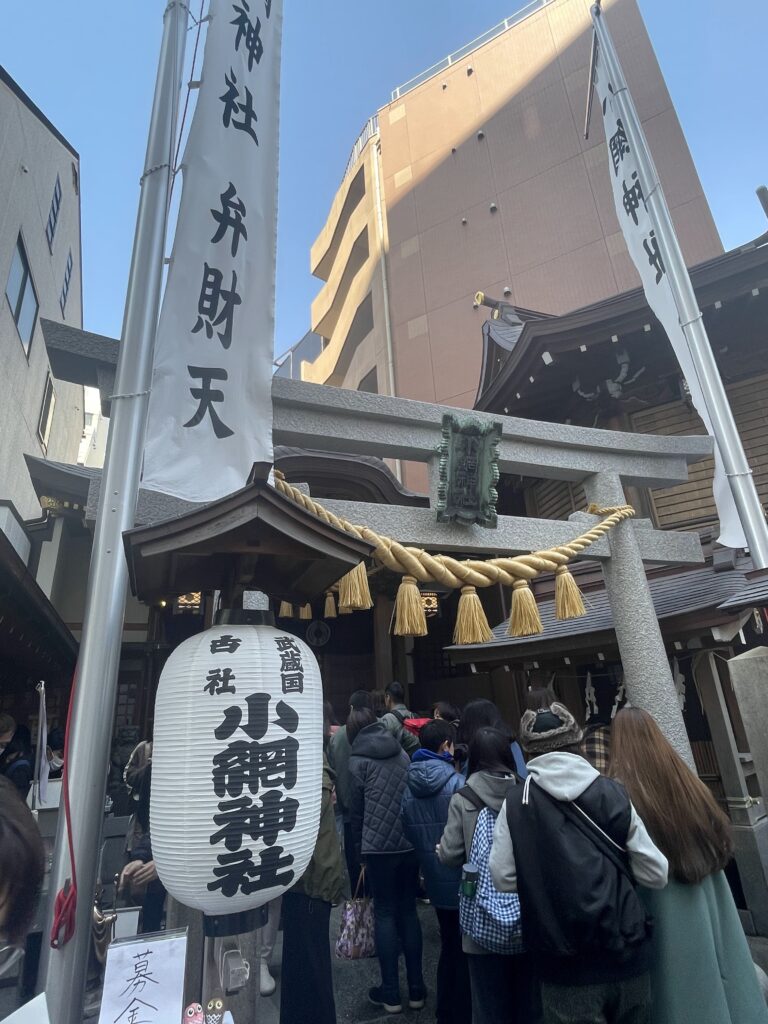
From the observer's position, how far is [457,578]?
4559mm

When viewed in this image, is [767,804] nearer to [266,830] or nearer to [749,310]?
[266,830]

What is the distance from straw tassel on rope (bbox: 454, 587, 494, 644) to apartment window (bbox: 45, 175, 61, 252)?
13892 mm

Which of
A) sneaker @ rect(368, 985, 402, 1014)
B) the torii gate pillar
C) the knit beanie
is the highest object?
the torii gate pillar

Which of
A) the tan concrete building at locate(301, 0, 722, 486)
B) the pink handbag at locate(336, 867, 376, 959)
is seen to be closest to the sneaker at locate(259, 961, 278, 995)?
the pink handbag at locate(336, 867, 376, 959)

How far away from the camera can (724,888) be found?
240 cm

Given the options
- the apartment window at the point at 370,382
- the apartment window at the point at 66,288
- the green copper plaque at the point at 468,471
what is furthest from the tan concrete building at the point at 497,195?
the green copper plaque at the point at 468,471

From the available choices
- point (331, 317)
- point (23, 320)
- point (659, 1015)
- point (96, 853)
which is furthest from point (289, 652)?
point (331, 317)

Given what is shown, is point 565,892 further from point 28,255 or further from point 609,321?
point 28,255

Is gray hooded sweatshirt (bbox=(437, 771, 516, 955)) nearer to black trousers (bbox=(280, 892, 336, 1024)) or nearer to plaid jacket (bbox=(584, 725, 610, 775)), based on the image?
black trousers (bbox=(280, 892, 336, 1024))

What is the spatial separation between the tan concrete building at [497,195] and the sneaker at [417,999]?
44.3ft

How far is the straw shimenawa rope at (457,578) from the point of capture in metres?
4.18

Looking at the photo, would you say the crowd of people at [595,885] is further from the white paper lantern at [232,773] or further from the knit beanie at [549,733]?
the white paper lantern at [232,773]

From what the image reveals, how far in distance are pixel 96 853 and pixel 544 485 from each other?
26.4ft

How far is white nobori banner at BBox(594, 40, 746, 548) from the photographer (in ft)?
17.7
